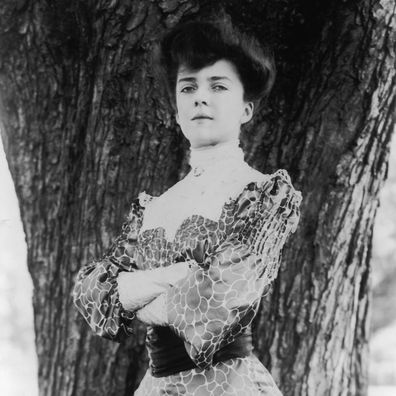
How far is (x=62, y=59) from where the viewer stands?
191cm

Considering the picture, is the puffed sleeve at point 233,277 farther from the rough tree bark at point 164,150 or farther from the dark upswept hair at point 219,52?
the rough tree bark at point 164,150

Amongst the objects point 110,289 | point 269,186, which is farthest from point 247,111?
point 110,289

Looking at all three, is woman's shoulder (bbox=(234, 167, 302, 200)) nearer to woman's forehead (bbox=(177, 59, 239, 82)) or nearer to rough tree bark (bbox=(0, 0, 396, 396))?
woman's forehead (bbox=(177, 59, 239, 82))

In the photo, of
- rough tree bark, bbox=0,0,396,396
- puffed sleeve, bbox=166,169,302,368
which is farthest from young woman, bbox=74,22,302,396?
rough tree bark, bbox=0,0,396,396

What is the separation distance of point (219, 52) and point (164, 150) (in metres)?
0.48

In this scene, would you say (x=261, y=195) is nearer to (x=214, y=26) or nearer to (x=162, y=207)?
(x=162, y=207)

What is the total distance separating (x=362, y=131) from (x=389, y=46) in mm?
233

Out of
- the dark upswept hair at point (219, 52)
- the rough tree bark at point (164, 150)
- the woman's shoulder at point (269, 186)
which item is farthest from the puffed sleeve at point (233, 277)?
the rough tree bark at point (164, 150)

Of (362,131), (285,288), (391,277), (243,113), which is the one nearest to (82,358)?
(285,288)

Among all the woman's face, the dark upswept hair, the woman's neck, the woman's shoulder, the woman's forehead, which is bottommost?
the woman's shoulder

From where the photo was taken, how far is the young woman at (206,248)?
130 cm

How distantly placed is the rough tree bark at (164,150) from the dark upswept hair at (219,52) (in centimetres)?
24

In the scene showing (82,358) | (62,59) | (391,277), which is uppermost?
(391,277)

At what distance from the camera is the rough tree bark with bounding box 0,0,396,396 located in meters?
1.74
